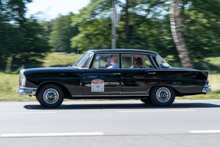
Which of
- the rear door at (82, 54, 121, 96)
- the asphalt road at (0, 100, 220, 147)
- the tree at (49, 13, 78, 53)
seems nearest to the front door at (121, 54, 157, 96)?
the rear door at (82, 54, 121, 96)

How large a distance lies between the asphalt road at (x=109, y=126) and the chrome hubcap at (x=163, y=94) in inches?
11.3

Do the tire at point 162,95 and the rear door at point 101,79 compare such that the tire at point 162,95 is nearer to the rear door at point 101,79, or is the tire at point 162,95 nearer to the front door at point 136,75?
the front door at point 136,75

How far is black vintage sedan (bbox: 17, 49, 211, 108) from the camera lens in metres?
9.25

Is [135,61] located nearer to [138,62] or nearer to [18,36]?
[138,62]

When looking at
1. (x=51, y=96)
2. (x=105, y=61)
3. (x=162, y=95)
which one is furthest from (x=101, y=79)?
(x=162, y=95)

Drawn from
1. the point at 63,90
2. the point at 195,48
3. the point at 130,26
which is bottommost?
the point at 63,90

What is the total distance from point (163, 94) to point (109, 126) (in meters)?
3.44

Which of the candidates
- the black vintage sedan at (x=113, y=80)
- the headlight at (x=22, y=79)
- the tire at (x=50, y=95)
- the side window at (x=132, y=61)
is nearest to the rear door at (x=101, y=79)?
the black vintage sedan at (x=113, y=80)

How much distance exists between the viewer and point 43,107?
9.51m

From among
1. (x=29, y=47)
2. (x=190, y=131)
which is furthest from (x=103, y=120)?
(x=29, y=47)

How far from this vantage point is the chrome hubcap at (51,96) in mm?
9266

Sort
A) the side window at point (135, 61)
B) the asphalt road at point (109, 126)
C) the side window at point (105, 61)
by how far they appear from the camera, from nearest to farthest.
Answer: the asphalt road at point (109, 126) < the side window at point (105, 61) < the side window at point (135, 61)

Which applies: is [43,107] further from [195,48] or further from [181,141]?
[195,48]

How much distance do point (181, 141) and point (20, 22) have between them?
32627 mm
